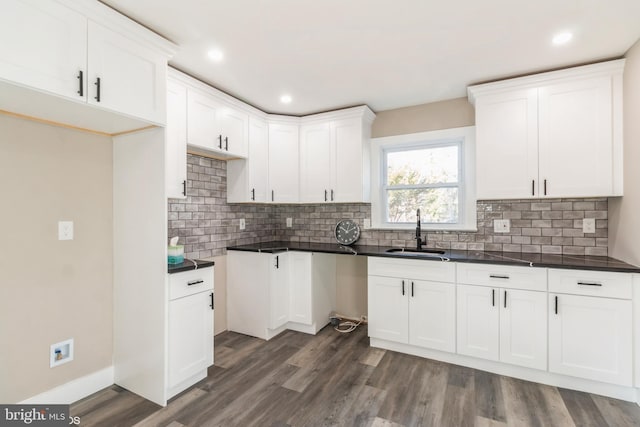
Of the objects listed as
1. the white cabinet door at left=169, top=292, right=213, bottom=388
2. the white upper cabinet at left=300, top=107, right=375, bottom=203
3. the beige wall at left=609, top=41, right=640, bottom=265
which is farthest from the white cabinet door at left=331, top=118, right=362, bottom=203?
the beige wall at left=609, top=41, right=640, bottom=265

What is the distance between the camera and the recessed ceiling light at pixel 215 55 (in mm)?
2217

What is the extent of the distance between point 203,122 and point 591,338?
3.48 meters

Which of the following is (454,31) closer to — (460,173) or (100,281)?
(460,173)

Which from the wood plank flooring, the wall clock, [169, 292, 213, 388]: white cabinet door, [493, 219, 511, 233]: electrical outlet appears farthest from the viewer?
the wall clock

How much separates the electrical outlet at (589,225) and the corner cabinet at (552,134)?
366 millimetres

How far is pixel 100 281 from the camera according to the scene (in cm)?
224

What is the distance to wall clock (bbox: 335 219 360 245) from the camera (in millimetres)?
3502

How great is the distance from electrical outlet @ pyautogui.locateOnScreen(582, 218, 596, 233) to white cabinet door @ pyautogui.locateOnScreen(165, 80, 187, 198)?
11.3 feet

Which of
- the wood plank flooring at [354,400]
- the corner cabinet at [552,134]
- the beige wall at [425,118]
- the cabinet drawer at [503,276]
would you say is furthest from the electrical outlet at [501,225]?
the wood plank flooring at [354,400]

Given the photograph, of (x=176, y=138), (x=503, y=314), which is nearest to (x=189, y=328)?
(x=176, y=138)

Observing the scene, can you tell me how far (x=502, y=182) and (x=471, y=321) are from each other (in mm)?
1243

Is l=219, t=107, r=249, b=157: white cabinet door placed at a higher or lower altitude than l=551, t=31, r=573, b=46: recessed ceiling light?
lower

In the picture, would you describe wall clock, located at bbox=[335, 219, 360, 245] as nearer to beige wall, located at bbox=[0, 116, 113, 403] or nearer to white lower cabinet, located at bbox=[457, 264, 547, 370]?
white lower cabinet, located at bbox=[457, 264, 547, 370]

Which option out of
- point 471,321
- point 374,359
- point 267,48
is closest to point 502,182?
point 471,321
